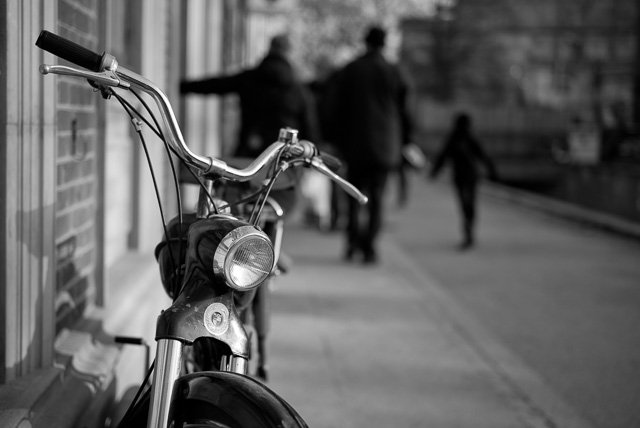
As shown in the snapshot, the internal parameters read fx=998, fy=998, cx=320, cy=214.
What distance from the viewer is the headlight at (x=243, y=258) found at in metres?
2.52

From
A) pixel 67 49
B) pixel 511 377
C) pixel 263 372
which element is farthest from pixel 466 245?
pixel 67 49

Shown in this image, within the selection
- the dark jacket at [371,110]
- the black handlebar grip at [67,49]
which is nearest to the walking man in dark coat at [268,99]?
the dark jacket at [371,110]

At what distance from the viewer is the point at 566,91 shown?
56.7 metres

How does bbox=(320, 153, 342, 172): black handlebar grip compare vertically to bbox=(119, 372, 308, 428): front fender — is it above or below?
above

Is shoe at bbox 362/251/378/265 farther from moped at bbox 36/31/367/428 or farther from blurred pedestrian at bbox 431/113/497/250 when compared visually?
moped at bbox 36/31/367/428

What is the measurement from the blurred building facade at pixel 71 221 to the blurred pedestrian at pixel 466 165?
18.2 feet

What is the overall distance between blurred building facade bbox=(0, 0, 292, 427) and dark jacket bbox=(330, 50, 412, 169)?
301cm

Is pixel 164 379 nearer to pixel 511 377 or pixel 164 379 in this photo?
pixel 164 379

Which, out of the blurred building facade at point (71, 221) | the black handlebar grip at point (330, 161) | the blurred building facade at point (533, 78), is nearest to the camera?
the blurred building facade at point (71, 221)

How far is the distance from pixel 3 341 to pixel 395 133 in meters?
6.68

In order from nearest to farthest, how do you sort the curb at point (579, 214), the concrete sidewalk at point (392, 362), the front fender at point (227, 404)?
1. the front fender at point (227, 404)
2. the concrete sidewalk at point (392, 362)
3. the curb at point (579, 214)

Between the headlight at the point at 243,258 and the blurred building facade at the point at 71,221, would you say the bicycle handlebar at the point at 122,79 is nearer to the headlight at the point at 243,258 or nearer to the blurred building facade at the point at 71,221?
the headlight at the point at 243,258

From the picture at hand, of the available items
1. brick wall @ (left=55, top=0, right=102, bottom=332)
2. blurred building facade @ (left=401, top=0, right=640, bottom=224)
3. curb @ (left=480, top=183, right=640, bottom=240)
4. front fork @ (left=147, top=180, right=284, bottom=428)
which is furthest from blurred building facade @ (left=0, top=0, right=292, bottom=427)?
blurred building facade @ (left=401, top=0, right=640, bottom=224)

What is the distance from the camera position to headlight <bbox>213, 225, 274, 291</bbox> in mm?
2520
